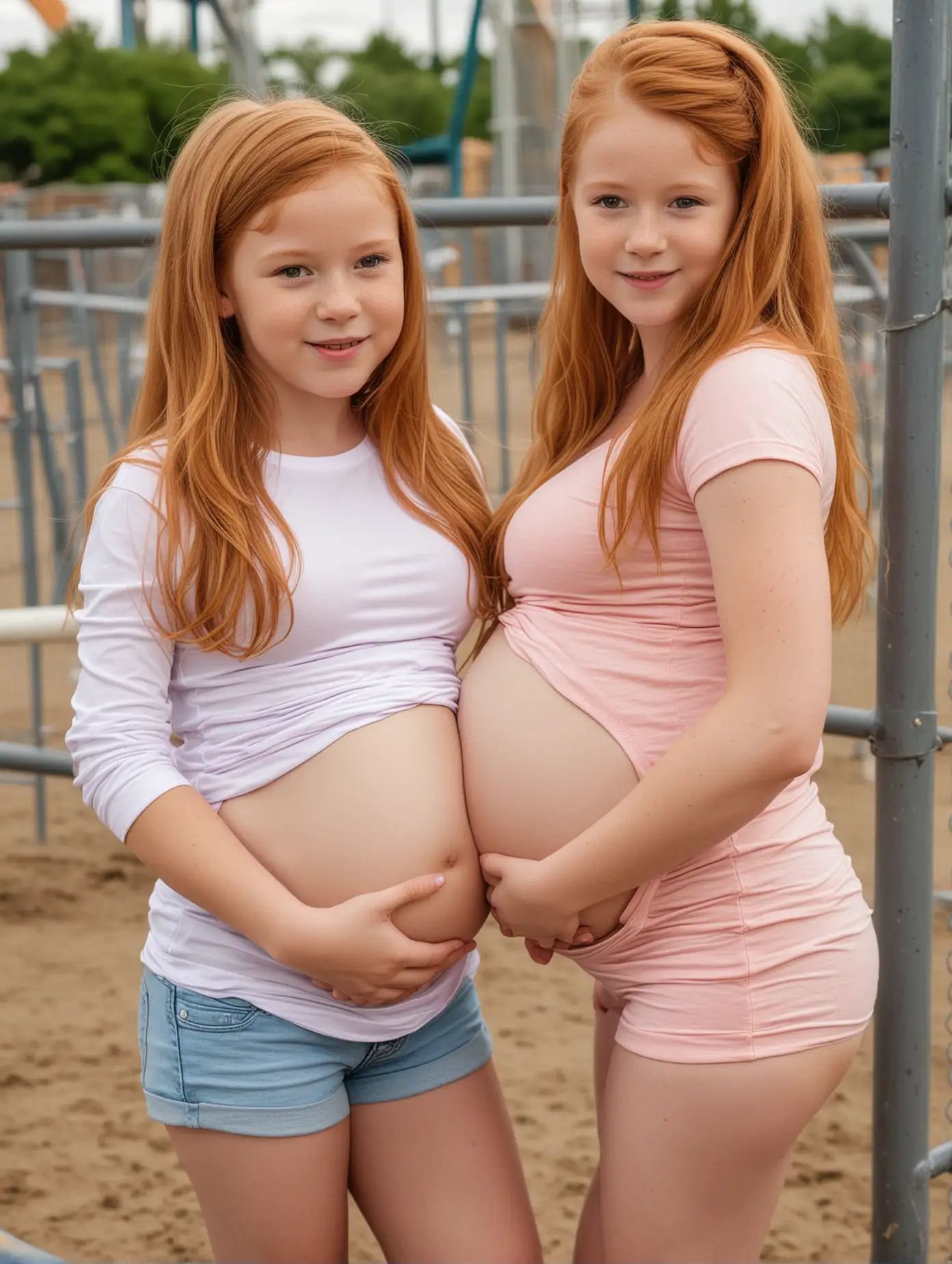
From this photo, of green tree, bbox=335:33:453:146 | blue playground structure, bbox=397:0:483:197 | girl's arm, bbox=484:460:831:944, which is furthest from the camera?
green tree, bbox=335:33:453:146

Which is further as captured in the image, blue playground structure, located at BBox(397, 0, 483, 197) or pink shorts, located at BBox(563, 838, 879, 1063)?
blue playground structure, located at BBox(397, 0, 483, 197)

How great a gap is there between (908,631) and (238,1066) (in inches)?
38.0

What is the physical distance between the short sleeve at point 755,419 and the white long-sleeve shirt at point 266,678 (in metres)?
0.38

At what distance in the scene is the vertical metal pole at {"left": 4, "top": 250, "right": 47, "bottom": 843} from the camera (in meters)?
4.70

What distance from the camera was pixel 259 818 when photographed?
174 centimetres

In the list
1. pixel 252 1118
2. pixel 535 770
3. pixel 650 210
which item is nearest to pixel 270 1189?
pixel 252 1118

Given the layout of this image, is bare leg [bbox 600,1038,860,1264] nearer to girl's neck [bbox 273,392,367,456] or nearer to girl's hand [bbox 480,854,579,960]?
girl's hand [bbox 480,854,579,960]

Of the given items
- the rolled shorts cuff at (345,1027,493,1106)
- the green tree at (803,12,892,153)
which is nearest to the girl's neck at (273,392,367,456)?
the rolled shorts cuff at (345,1027,493,1106)

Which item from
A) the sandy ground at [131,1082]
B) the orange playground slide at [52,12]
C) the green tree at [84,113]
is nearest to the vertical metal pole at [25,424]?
the sandy ground at [131,1082]

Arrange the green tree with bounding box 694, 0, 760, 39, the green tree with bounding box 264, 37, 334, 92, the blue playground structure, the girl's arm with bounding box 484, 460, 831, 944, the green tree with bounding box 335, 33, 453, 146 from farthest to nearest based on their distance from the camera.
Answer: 1. the green tree with bounding box 264, 37, 334, 92
2. the green tree with bounding box 694, 0, 760, 39
3. the green tree with bounding box 335, 33, 453, 146
4. the blue playground structure
5. the girl's arm with bounding box 484, 460, 831, 944

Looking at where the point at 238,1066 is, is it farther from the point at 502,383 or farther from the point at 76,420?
the point at 502,383

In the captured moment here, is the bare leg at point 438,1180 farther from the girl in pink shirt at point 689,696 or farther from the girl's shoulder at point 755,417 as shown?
the girl's shoulder at point 755,417

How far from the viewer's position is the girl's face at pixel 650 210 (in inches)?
64.5

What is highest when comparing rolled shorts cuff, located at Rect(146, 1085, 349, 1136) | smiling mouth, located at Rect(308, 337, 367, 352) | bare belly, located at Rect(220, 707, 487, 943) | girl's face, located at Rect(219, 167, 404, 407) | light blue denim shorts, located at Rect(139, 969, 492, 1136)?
girl's face, located at Rect(219, 167, 404, 407)
